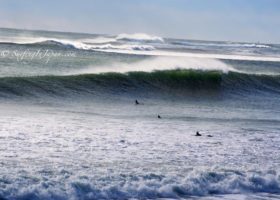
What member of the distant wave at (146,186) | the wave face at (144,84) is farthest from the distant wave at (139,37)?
the distant wave at (146,186)

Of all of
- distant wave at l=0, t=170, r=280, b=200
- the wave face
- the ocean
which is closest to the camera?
distant wave at l=0, t=170, r=280, b=200

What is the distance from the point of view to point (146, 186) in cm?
907

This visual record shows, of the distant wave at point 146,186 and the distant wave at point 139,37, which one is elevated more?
the distant wave at point 139,37

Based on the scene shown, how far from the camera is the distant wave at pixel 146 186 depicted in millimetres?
8461

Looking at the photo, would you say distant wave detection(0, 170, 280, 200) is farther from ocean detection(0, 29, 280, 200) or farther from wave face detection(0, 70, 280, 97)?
wave face detection(0, 70, 280, 97)

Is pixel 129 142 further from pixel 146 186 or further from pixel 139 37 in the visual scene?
pixel 139 37

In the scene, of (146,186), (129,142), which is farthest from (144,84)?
(146,186)

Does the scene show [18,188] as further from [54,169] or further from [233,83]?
[233,83]

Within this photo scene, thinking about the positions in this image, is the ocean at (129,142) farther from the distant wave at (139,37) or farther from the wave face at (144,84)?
the distant wave at (139,37)

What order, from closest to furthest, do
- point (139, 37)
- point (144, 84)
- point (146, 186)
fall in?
1. point (146, 186)
2. point (144, 84)
3. point (139, 37)

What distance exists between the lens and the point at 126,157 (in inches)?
423

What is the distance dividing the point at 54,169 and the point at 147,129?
4665mm

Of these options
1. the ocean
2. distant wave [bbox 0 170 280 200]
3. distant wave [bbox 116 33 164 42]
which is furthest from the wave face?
distant wave [bbox 116 33 164 42]

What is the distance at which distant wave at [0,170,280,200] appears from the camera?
8.46 m
